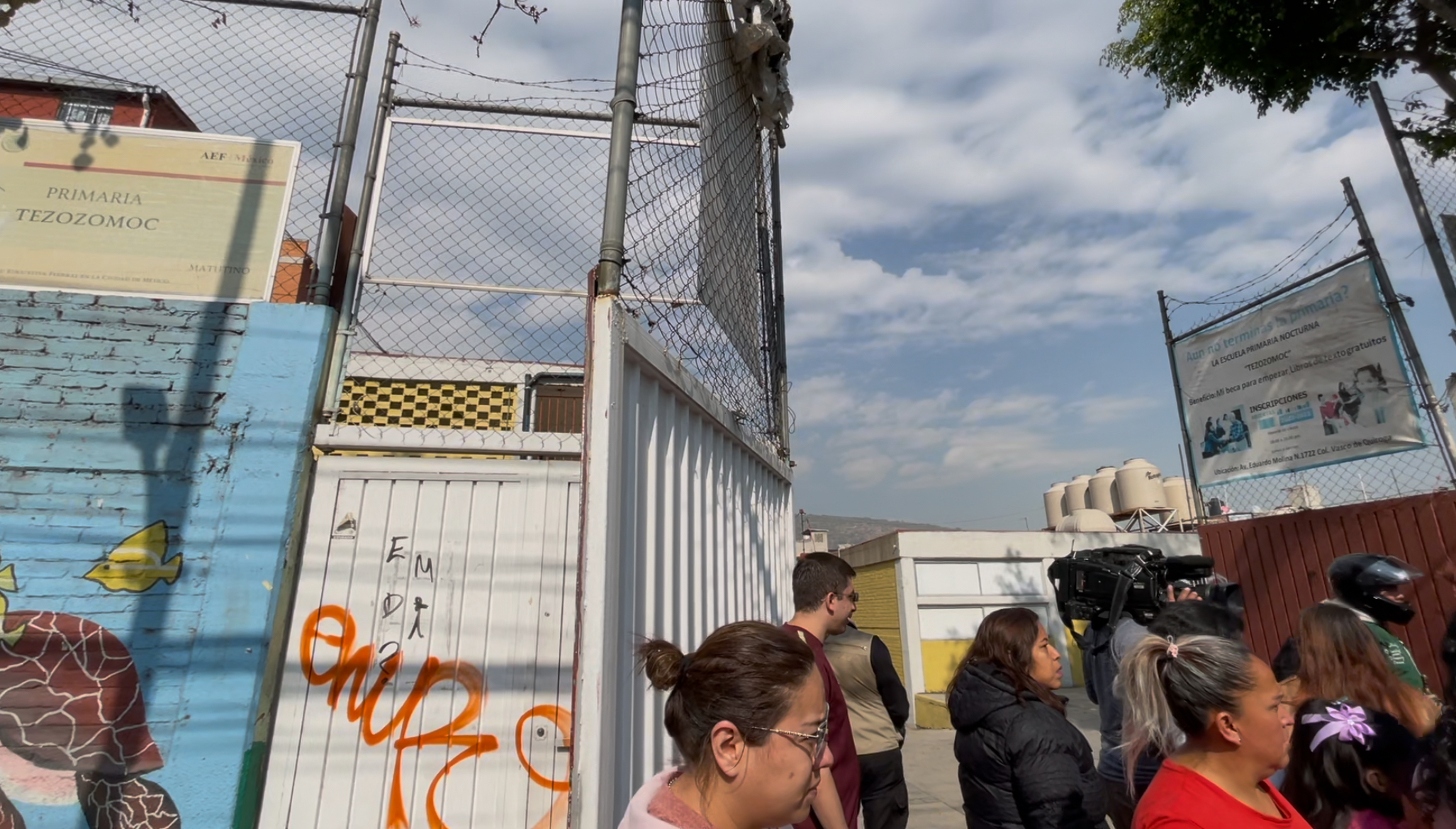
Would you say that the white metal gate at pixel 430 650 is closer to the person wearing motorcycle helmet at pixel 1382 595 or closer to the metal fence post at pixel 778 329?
the metal fence post at pixel 778 329

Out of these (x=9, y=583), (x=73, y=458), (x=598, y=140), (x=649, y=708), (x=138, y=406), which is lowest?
(x=649, y=708)

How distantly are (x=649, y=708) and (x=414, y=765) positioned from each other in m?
1.08

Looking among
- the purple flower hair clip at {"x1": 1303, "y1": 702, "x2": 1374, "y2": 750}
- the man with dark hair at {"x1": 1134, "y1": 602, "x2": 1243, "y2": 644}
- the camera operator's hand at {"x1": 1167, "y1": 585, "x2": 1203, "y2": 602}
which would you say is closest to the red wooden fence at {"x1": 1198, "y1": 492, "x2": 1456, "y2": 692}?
the camera operator's hand at {"x1": 1167, "y1": 585, "x2": 1203, "y2": 602}

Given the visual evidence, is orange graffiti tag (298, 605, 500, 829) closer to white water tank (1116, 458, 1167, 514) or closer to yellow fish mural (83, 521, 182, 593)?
yellow fish mural (83, 521, 182, 593)

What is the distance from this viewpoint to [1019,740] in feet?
7.46

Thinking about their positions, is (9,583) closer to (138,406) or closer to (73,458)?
(73,458)

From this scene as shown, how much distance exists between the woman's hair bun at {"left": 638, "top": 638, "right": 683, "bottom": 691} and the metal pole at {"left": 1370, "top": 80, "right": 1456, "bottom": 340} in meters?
6.21

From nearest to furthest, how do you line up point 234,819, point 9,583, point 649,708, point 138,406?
point 649,708 < point 234,819 < point 9,583 < point 138,406

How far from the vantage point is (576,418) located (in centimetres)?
391

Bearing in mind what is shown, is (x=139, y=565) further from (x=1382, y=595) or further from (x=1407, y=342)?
(x=1407, y=342)

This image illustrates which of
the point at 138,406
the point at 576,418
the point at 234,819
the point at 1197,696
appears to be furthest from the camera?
the point at 576,418

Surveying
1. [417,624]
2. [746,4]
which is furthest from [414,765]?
[746,4]

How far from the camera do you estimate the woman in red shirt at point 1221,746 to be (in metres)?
1.48

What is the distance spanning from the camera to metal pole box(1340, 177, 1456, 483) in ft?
16.4
